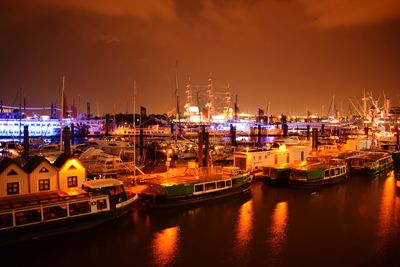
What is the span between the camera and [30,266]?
15438mm

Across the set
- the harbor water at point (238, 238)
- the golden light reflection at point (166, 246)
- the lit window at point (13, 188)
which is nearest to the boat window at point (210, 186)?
the harbor water at point (238, 238)

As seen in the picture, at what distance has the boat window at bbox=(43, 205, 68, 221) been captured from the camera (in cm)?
1798

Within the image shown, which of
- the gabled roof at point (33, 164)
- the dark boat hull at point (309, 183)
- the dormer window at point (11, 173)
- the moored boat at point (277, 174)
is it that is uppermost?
the gabled roof at point (33, 164)

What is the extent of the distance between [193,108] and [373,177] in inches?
4128

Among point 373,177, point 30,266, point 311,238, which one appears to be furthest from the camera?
point 373,177

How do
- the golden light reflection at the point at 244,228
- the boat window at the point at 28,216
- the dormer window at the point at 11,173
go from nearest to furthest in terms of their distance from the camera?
the boat window at the point at 28,216 → the golden light reflection at the point at 244,228 → the dormer window at the point at 11,173

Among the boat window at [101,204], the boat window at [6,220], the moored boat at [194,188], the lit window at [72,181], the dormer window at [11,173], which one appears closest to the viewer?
the boat window at [6,220]


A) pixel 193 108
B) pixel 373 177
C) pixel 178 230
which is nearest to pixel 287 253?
A: pixel 178 230

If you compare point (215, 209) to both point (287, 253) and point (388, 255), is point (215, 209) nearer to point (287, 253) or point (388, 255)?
point (287, 253)

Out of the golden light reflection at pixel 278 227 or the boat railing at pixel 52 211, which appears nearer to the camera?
the boat railing at pixel 52 211

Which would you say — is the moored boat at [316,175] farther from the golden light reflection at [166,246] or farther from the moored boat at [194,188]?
the golden light reflection at [166,246]

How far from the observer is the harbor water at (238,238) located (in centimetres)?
1644

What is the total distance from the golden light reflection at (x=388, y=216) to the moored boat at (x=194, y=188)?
10882 mm

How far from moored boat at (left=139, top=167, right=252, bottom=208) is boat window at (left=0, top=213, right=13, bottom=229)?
28.8ft
